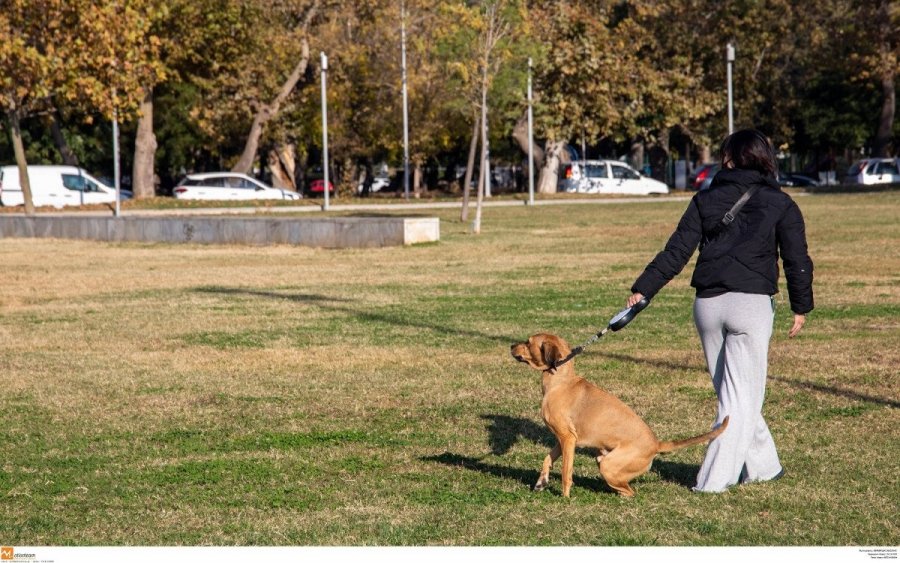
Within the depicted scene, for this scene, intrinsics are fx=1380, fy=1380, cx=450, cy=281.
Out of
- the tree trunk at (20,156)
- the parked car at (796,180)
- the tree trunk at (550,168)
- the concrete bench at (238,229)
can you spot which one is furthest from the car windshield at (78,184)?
the parked car at (796,180)

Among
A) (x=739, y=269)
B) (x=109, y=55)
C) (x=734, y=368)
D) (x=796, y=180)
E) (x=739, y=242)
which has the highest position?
(x=109, y=55)

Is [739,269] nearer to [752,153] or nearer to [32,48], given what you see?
[752,153]

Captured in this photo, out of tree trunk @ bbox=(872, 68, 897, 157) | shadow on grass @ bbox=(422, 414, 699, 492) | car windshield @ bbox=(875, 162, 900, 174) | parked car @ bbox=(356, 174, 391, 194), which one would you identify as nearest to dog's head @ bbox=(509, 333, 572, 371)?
shadow on grass @ bbox=(422, 414, 699, 492)

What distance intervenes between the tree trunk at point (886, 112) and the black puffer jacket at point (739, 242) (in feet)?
161

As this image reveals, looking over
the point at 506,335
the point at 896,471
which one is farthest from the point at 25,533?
the point at 506,335

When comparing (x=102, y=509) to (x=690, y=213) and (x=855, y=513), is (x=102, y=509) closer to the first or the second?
(x=690, y=213)

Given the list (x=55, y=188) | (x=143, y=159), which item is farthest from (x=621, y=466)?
(x=143, y=159)

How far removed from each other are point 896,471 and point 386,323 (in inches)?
289

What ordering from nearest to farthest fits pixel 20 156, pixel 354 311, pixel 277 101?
pixel 354 311 < pixel 20 156 < pixel 277 101

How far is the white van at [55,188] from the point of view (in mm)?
48000

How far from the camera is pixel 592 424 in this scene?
6.30m

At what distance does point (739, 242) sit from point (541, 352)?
1038 mm

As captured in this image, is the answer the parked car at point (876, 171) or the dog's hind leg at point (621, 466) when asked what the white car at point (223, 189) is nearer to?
the parked car at point (876, 171)

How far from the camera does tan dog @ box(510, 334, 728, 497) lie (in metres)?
6.28
